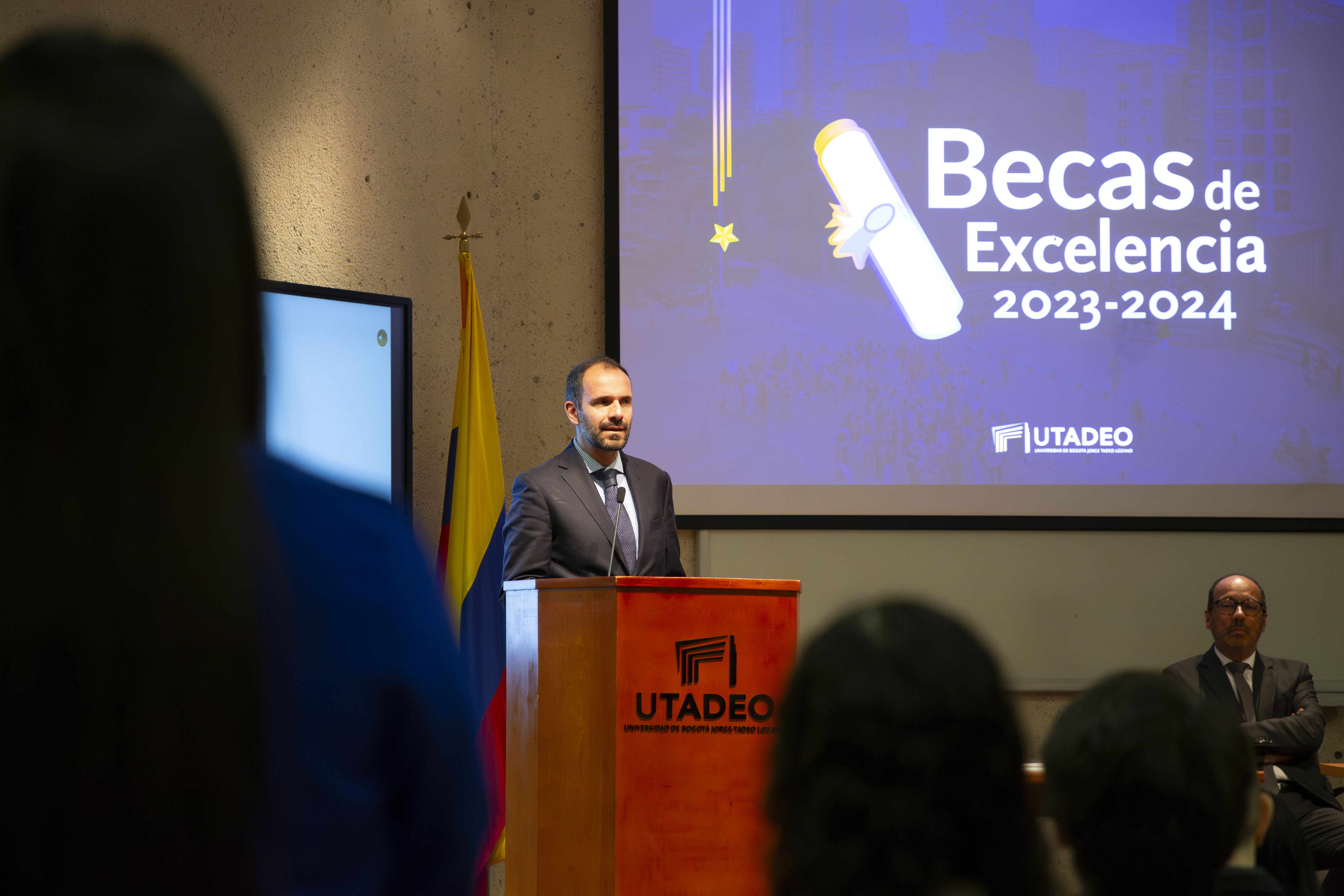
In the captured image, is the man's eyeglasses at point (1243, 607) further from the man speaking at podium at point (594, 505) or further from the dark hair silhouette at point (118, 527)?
the dark hair silhouette at point (118, 527)

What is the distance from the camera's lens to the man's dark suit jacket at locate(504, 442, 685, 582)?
370 centimetres

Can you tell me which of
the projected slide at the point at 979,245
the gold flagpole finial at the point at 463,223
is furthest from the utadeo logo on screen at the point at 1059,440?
the gold flagpole finial at the point at 463,223

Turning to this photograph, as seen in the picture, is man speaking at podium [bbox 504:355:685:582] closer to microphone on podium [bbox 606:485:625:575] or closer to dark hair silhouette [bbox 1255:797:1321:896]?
microphone on podium [bbox 606:485:625:575]

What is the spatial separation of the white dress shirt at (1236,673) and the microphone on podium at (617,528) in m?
2.57

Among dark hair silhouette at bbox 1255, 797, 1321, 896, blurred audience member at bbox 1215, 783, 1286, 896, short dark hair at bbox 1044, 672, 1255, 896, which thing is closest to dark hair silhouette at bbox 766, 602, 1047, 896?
short dark hair at bbox 1044, 672, 1255, 896

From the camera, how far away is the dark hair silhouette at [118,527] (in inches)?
19.2

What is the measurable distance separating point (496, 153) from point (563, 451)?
6.96 ft

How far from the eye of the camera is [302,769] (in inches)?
21.3

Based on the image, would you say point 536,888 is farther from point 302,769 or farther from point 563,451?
point 302,769

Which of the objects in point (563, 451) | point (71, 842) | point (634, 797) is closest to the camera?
point (71, 842)

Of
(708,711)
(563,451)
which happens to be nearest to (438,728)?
(708,711)

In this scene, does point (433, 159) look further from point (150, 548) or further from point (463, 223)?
point (150, 548)

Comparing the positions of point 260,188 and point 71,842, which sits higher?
point 260,188

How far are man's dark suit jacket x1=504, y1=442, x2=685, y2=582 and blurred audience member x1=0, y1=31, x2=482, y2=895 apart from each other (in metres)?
3.07
